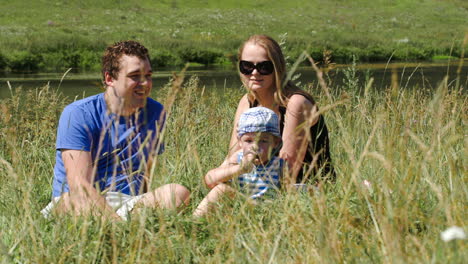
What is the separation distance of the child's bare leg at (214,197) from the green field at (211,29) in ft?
69.4

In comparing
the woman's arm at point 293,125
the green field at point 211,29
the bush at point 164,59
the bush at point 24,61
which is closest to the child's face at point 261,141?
the woman's arm at point 293,125

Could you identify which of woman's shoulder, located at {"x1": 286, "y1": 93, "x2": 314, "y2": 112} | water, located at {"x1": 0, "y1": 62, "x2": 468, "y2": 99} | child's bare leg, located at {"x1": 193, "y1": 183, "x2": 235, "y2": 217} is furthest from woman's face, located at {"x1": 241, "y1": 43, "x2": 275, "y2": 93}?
water, located at {"x1": 0, "y1": 62, "x2": 468, "y2": 99}

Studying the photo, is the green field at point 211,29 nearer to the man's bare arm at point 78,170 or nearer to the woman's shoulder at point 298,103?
the woman's shoulder at point 298,103

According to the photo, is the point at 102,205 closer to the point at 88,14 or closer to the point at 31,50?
the point at 31,50

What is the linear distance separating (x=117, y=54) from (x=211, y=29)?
36.7 metres

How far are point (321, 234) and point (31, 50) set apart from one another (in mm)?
27289

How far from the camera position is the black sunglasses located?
10.2 feet

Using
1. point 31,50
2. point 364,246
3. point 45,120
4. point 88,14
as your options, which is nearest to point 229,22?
point 88,14

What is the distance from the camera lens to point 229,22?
43.0 metres

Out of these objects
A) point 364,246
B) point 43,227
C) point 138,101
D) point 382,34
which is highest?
point 138,101

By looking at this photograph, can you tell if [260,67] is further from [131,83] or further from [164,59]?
[164,59]

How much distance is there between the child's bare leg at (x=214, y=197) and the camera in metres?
2.67

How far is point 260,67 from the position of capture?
3.11 meters

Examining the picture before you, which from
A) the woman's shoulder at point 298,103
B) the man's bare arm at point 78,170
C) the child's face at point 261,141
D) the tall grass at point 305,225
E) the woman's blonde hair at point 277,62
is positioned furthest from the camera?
the woman's blonde hair at point 277,62
